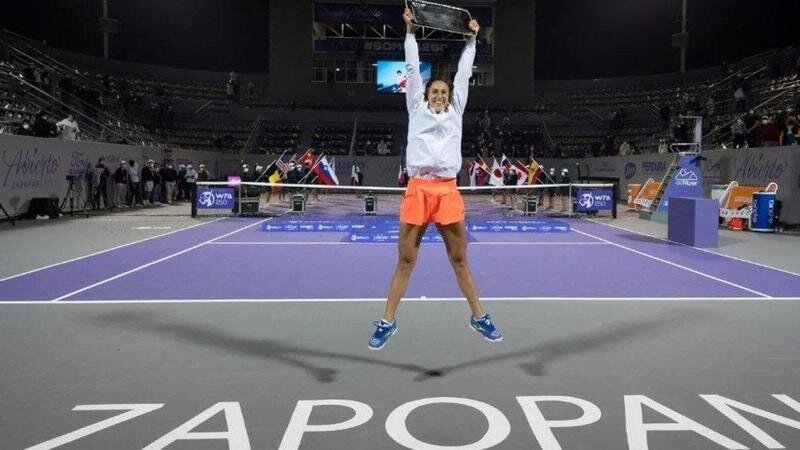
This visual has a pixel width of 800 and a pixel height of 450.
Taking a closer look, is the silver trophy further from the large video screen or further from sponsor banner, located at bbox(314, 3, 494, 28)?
sponsor banner, located at bbox(314, 3, 494, 28)

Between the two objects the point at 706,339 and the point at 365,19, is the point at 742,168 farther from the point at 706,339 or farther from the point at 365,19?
the point at 365,19

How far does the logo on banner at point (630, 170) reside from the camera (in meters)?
28.7

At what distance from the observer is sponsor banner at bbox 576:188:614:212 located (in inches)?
838

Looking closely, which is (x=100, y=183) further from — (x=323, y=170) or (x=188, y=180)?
(x=323, y=170)

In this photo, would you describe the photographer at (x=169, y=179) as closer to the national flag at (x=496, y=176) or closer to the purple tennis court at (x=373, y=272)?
the national flag at (x=496, y=176)

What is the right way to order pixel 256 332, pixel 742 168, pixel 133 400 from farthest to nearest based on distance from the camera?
pixel 742 168 < pixel 256 332 < pixel 133 400

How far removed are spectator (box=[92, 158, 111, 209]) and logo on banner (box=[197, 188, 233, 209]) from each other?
4111mm

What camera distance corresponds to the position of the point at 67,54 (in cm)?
3572

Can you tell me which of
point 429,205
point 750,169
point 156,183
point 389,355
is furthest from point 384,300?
point 156,183

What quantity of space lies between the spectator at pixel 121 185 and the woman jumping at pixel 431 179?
68.5ft

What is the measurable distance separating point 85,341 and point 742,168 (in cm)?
1960

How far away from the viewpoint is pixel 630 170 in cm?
2912

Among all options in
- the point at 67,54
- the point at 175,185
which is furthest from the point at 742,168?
the point at 67,54

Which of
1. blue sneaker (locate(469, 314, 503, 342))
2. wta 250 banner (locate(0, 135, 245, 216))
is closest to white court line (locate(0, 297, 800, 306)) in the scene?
blue sneaker (locate(469, 314, 503, 342))
